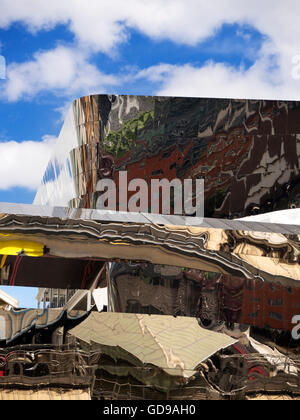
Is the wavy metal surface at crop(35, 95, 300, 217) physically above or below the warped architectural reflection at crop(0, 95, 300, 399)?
above

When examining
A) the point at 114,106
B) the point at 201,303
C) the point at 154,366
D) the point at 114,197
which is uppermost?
the point at 114,106

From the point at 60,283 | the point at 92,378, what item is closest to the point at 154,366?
the point at 92,378

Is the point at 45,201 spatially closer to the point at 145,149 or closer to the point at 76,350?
the point at 145,149

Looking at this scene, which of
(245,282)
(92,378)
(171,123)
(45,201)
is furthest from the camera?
(45,201)

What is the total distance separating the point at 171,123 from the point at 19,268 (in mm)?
5294

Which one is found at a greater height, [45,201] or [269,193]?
[45,201]

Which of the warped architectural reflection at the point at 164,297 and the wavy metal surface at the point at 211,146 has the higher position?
the wavy metal surface at the point at 211,146

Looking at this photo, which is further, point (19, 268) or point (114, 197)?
point (114, 197)

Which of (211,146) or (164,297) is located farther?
(211,146)

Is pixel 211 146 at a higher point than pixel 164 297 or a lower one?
higher

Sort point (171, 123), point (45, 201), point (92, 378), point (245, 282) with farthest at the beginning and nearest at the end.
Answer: point (45, 201)
point (171, 123)
point (245, 282)
point (92, 378)

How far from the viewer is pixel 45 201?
65.7 ft

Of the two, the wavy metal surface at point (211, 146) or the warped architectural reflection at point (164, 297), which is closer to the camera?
the warped architectural reflection at point (164, 297)

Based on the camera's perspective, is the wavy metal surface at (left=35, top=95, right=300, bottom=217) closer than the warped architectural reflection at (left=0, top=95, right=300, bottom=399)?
No
